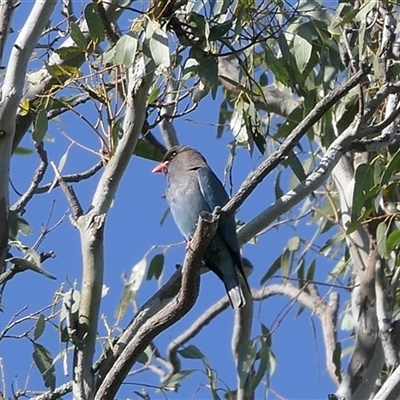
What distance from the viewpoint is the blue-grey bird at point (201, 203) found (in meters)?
3.35

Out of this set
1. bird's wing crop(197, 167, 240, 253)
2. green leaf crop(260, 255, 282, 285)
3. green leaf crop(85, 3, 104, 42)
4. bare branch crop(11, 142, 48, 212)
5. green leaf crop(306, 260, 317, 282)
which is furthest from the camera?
green leaf crop(260, 255, 282, 285)

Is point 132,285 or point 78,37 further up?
point 78,37

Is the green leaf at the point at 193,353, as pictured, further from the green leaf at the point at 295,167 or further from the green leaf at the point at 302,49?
the green leaf at the point at 302,49

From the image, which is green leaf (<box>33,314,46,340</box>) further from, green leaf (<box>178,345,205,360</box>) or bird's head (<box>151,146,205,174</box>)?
bird's head (<box>151,146,205,174</box>)

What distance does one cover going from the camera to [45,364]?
293cm

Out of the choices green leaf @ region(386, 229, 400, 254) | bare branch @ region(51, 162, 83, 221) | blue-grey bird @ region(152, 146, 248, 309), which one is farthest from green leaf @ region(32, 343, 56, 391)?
green leaf @ region(386, 229, 400, 254)

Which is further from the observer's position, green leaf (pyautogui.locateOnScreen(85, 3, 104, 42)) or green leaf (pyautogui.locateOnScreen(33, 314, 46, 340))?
green leaf (pyautogui.locateOnScreen(33, 314, 46, 340))

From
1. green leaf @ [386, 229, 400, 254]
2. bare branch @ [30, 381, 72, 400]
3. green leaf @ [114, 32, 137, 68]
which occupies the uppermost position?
green leaf @ [114, 32, 137, 68]

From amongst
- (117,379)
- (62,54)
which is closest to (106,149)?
(62,54)

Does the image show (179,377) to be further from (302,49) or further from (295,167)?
(302,49)

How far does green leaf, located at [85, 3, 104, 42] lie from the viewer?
2807 mm

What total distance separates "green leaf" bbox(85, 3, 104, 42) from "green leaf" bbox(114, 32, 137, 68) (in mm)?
174

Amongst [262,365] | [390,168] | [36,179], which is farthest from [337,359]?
[36,179]

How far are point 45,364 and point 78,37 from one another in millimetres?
889
